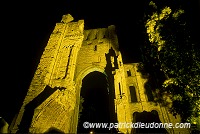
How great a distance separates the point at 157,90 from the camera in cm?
1886

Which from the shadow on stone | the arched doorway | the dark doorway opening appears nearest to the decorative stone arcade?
the shadow on stone

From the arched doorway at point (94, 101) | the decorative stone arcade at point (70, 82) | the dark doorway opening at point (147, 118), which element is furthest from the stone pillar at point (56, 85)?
the dark doorway opening at point (147, 118)

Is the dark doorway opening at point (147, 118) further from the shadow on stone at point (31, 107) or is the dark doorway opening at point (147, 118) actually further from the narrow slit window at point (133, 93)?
the shadow on stone at point (31, 107)

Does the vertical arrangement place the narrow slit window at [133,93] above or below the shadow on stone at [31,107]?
above

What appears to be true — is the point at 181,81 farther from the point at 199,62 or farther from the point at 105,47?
the point at 105,47

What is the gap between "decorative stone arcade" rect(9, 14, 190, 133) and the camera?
10.1m

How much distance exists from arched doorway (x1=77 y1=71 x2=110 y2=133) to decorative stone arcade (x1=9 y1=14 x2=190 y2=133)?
12.9 ft

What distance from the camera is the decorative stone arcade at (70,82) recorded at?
1005 cm

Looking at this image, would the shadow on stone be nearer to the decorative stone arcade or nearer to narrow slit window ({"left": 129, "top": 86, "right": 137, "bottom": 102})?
the decorative stone arcade

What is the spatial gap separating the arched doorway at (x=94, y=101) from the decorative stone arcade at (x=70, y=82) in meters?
3.93

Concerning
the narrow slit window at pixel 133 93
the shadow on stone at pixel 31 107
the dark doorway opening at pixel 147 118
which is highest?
the narrow slit window at pixel 133 93

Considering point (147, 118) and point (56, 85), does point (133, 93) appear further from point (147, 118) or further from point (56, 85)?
point (56, 85)

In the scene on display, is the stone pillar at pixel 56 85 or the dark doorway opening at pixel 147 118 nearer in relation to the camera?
the stone pillar at pixel 56 85

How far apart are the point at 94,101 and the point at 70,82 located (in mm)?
12311
